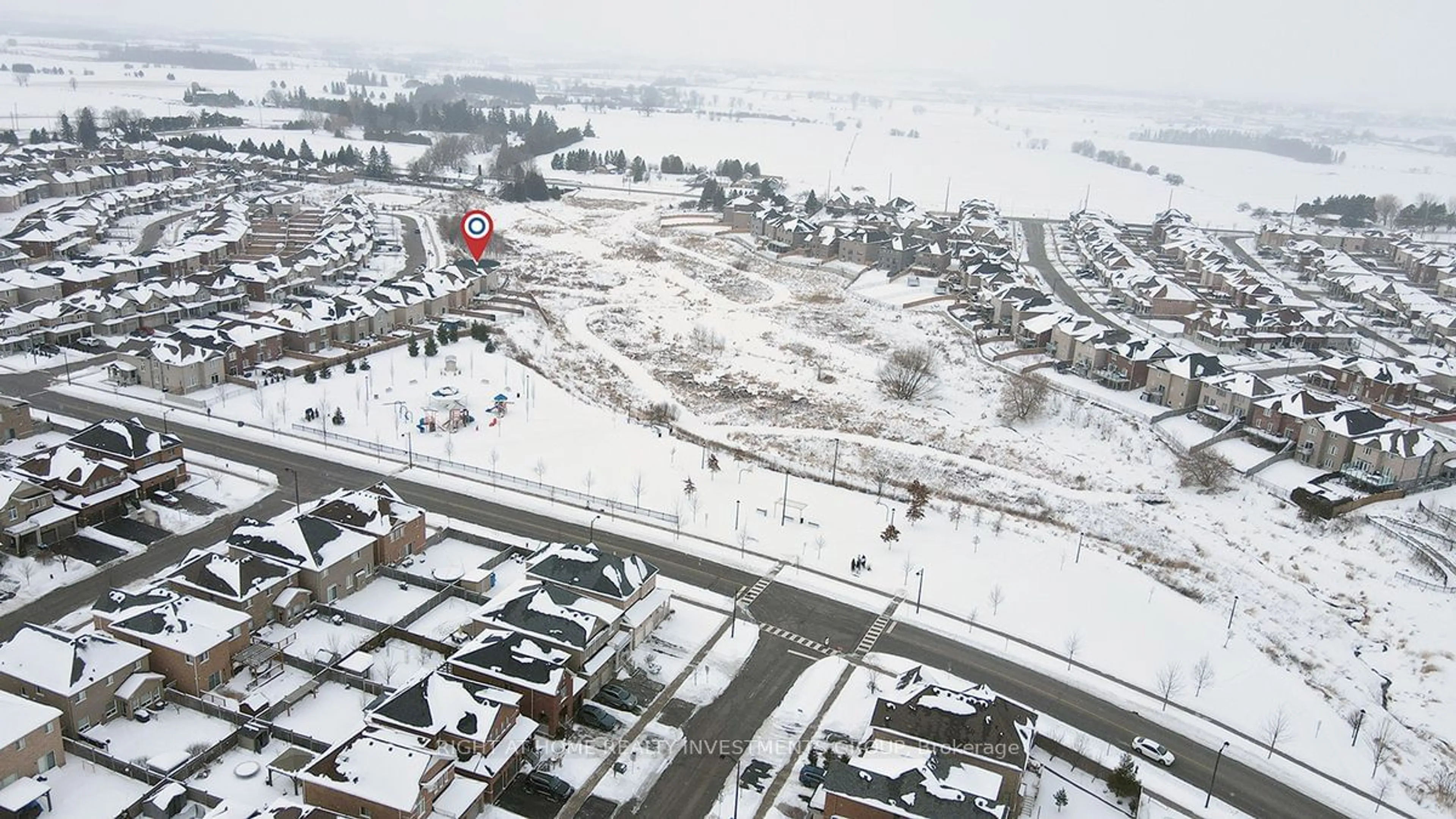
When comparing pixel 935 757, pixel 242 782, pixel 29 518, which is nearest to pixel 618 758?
pixel 935 757

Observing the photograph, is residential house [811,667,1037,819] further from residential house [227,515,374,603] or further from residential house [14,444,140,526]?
residential house [14,444,140,526]

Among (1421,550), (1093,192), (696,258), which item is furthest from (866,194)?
(1421,550)

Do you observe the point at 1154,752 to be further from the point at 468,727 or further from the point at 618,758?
the point at 468,727

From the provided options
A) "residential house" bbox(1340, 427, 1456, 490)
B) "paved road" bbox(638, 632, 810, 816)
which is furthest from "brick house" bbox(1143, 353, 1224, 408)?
"paved road" bbox(638, 632, 810, 816)

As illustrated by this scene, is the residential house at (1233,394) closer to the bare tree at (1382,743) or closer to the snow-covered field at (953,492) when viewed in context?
the snow-covered field at (953,492)

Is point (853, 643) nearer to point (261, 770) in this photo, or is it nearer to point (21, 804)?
point (261, 770)
